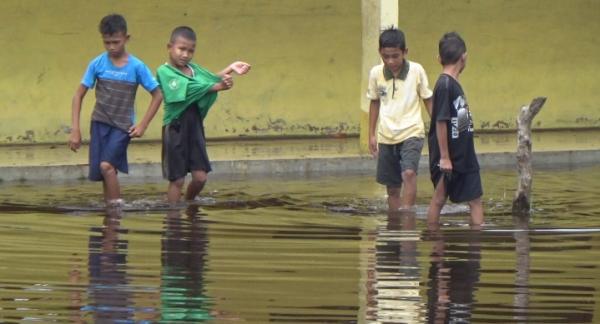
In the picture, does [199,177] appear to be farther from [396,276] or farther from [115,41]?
[396,276]

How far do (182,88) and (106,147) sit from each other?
29.5 inches

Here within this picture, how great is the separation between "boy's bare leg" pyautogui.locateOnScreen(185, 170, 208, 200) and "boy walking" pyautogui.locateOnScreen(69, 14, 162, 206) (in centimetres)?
58

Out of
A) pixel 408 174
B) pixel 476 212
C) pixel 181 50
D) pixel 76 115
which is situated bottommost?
pixel 476 212

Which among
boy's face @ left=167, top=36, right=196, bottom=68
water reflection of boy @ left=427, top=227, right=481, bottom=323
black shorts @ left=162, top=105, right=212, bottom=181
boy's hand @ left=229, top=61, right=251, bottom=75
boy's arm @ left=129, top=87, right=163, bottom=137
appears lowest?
water reflection of boy @ left=427, top=227, right=481, bottom=323

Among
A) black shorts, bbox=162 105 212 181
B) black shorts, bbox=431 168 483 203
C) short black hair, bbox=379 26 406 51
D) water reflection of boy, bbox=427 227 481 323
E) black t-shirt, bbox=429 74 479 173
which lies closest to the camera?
water reflection of boy, bbox=427 227 481 323

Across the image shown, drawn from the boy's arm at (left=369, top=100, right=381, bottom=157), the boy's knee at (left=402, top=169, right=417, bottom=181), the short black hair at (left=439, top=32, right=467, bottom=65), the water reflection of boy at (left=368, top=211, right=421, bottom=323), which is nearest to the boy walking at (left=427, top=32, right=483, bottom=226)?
the short black hair at (left=439, top=32, right=467, bottom=65)

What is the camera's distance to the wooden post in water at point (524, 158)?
40.5ft

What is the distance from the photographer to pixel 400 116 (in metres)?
12.4

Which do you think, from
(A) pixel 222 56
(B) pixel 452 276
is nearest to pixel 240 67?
(B) pixel 452 276

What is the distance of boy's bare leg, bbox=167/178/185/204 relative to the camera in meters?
13.0

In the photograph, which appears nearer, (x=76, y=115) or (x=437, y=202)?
(x=437, y=202)

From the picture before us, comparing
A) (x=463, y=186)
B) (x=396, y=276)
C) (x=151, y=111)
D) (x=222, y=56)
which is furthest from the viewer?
(x=222, y=56)

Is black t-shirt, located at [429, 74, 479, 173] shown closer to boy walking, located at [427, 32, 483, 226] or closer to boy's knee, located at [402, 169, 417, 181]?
boy walking, located at [427, 32, 483, 226]

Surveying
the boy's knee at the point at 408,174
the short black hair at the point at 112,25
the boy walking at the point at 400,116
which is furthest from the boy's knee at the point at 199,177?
the boy's knee at the point at 408,174
